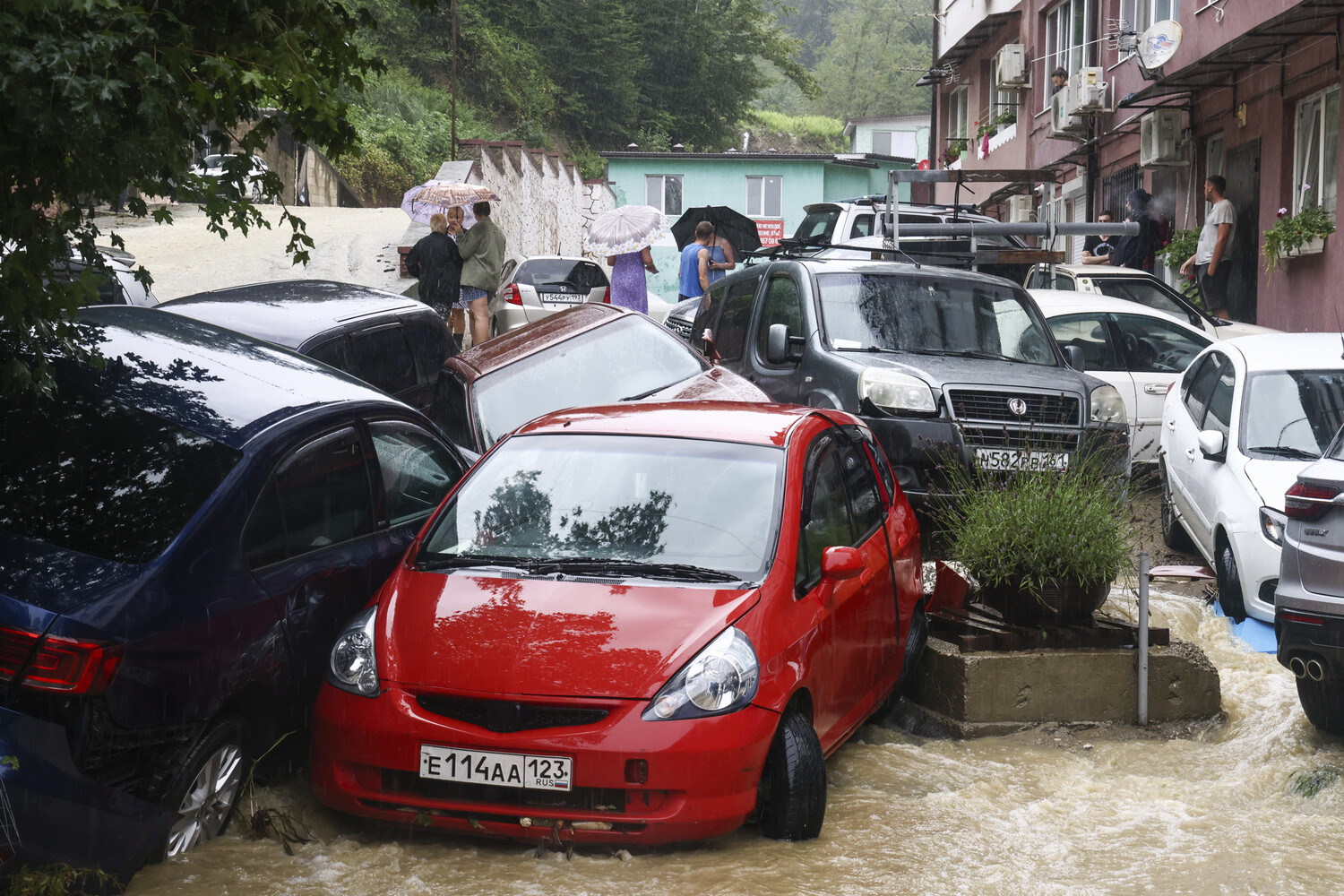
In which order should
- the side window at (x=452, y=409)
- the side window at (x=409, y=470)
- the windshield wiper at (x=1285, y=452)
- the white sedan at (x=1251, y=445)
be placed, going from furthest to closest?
the side window at (x=452, y=409) → the windshield wiper at (x=1285, y=452) → the white sedan at (x=1251, y=445) → the side window at (x=409, y=470)

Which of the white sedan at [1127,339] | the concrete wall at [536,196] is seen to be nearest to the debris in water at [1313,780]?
the white sedan at [1127,339]

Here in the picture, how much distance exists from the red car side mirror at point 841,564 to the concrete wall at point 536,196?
65.7ft

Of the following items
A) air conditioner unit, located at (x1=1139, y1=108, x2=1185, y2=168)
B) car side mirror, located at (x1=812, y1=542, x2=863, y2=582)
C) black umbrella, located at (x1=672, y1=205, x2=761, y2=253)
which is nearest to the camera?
car side mirror, located at (x1=812, y1=542, x2=863, y2=582)

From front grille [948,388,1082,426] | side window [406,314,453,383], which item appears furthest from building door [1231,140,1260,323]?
side window [406,314,453,383]

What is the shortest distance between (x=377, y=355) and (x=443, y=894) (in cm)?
573

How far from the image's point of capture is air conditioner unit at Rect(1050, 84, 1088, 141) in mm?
24547

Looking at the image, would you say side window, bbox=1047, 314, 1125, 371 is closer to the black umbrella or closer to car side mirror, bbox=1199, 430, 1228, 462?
car side mirror, bbox=1199, 430, 1228, 462

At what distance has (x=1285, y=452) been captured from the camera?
27.5ft

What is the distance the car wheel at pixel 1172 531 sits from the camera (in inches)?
395

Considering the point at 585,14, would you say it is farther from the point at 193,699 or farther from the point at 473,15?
the point at 193,699

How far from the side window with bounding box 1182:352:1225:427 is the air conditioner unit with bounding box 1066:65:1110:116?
1436 cm

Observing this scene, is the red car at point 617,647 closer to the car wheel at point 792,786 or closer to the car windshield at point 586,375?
the car wheel at point 792,786

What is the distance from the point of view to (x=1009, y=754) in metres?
6.14

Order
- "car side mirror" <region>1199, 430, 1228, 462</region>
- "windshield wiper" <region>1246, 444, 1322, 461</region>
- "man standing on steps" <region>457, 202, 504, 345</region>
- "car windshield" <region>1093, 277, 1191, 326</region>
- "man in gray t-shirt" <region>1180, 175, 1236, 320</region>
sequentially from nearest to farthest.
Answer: "windshield wiper" <region>1246, 444, 1322, 461</region> < "car side mirror" <region>1199, 430, 1228, 462</region> < "car windshield" <region>1093, 277, 1191, 326</region> < "man standing on steps" <region>457, 202, 504, 345</region> < "man in gray t-shirt" <region>1180, 175, 1236, 320</region>
